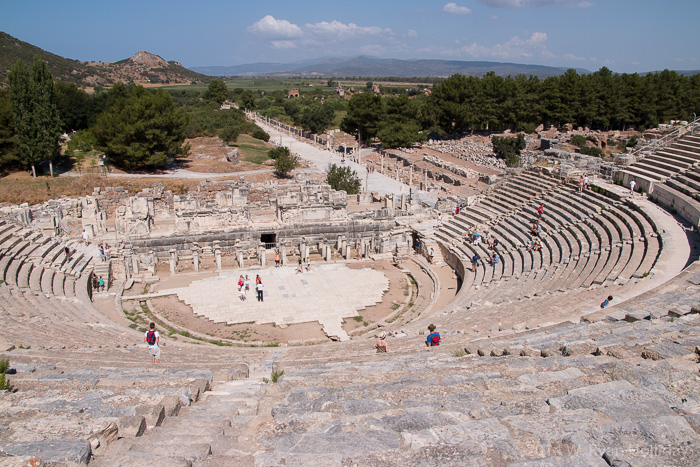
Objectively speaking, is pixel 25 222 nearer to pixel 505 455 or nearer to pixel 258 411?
pixel 258 411

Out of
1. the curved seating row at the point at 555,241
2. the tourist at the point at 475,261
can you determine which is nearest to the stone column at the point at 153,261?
the curved seating row at the point at 555,241

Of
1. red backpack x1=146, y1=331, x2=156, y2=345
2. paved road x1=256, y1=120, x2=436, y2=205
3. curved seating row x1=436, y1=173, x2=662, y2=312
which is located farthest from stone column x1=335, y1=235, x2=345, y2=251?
red backpack x1=146, y1=331, x2=156, y2=345

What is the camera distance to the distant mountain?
319ft

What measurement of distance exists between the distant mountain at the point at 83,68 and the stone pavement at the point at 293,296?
51.2 meters

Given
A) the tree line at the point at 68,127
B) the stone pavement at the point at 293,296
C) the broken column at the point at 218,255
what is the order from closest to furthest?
the stone pavement at the point at 293,296, the broken column at the point at 218,255, the tree line at the point at 68,127

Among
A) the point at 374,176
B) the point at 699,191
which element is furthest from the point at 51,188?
the point at 699,191

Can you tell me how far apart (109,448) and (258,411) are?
211 centimetres

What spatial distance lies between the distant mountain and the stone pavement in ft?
168

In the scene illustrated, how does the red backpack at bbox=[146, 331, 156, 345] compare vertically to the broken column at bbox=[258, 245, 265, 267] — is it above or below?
above

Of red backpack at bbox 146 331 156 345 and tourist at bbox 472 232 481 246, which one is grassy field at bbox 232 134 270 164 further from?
red backpack at bbox 146 331 156 345

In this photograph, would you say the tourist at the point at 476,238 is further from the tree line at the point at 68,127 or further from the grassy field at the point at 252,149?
the grassy field at the point at 252,149

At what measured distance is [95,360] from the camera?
34.0ft

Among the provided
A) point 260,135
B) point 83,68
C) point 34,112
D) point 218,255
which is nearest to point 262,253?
point 218,255

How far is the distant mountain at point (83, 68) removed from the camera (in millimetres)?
97312
